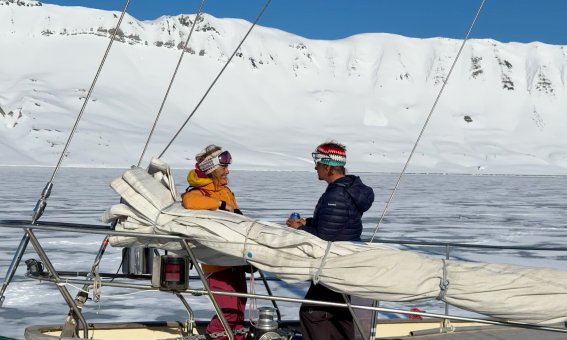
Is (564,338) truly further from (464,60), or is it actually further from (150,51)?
(464,60)

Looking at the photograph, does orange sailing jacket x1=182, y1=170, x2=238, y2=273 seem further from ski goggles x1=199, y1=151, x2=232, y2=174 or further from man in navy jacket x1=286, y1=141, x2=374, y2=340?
man in navy jacket x1=286, y1=141, x2=374, y2=340

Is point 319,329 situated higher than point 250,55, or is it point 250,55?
point 250,55

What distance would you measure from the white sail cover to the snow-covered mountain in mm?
65241

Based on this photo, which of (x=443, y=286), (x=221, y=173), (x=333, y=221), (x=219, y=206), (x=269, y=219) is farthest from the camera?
(x=269, y=219)

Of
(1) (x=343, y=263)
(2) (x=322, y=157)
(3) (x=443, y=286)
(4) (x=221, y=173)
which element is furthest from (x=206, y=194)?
(3) (x=443, y=286)

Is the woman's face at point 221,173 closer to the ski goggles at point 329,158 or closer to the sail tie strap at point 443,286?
the ski goggles at point 329,158

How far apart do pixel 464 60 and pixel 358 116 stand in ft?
140

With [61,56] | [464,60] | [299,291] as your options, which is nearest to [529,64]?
[464,60]

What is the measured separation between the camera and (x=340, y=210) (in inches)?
162

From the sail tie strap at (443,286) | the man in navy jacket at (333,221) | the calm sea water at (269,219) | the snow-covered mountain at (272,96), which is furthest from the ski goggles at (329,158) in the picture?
the snow-covered mountain at (272,96)

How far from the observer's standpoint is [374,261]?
12.2ft

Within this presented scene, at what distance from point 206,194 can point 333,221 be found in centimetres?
75

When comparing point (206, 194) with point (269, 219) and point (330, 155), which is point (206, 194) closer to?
point (330, 155)

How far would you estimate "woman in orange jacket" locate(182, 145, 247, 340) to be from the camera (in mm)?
4402
